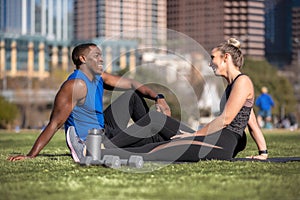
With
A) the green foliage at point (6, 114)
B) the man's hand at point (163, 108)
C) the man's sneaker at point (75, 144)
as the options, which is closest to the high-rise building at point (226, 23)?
the green foliage at point (6, 114)

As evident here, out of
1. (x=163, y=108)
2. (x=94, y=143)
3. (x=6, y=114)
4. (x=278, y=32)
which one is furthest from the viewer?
(x=278, y=32)

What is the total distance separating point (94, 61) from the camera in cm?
905

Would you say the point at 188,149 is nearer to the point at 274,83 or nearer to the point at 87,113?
the point at 87,113

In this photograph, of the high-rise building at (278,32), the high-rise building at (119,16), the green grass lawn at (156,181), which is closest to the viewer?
the green grass lawn at (156,181)

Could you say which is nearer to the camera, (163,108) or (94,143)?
(94,143)

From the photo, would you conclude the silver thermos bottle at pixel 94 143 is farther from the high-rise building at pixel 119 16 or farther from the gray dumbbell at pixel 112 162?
the high-rise building at pixel 119 16

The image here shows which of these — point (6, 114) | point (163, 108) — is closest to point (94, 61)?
point (163, 108)

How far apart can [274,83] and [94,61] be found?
75.9 meters

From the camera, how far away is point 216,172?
738cm

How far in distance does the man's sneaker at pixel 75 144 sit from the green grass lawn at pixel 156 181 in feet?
0.40

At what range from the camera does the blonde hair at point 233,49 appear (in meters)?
8.64

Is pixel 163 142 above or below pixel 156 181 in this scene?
above

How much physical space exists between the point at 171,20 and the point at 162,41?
308 ft

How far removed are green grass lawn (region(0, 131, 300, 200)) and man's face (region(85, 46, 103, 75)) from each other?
1282mm
